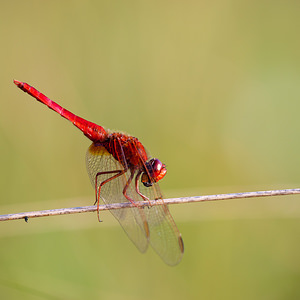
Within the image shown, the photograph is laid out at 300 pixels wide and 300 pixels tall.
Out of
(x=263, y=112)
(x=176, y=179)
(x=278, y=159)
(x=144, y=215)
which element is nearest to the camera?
(x=144, y=215)

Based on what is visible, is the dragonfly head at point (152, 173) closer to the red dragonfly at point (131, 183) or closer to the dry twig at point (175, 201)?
the red dragonfly at point (131, 183)

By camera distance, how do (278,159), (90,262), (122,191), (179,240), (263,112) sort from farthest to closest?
(263,112)
(278,159)
(90,262)
(122,191)
(179,240)

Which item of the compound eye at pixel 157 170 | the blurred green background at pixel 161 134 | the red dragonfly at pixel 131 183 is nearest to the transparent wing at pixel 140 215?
the red dragonfly at pixel 131 183

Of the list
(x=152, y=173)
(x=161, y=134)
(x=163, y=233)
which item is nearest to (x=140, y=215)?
(x=163, y=233)

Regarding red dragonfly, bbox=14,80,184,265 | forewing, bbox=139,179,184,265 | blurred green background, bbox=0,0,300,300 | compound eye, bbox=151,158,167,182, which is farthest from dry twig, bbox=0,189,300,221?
blurred green background, bbox=0,0,300,300

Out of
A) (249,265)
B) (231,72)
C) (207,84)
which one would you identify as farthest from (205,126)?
(249,265)

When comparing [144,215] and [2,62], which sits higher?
[2,62]

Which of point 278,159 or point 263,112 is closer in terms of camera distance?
point 278,159

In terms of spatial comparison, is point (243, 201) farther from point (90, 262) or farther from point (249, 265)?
point (90, 262)

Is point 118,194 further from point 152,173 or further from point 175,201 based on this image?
point 175,201

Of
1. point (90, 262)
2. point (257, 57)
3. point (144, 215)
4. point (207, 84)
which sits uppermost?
point (257, 57)
